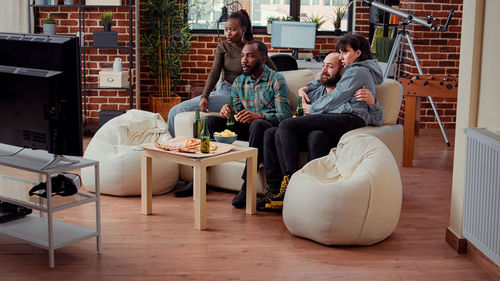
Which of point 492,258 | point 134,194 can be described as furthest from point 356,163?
point 134,194

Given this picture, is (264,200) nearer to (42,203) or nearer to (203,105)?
(203,105)

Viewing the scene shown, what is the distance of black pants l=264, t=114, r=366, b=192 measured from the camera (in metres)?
4.19

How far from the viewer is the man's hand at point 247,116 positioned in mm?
4480

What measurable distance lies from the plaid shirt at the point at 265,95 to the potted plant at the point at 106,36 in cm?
245

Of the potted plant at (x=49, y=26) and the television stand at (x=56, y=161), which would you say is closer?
the television stand at (x=56, y=161)

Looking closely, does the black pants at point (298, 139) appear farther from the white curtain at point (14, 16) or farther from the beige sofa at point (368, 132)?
the white curtain at point (14, 16)

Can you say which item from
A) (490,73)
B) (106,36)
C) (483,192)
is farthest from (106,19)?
(483,192)

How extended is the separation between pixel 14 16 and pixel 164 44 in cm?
184

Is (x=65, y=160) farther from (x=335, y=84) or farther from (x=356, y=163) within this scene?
(x=335, y=84)

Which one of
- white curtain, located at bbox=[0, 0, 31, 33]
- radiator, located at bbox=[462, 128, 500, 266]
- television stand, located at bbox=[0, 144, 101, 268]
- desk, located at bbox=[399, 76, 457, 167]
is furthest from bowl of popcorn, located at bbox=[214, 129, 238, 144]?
white curtain, located at bbox=[0, 0, 31, 33]

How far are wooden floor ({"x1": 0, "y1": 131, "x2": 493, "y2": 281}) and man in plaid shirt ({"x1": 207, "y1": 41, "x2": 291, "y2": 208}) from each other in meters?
0.58

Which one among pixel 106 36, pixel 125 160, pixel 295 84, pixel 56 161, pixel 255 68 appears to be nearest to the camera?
pixel 56 161

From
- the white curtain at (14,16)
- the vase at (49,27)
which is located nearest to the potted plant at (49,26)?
the vase at (49,27)

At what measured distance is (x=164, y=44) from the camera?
24.9 ft
